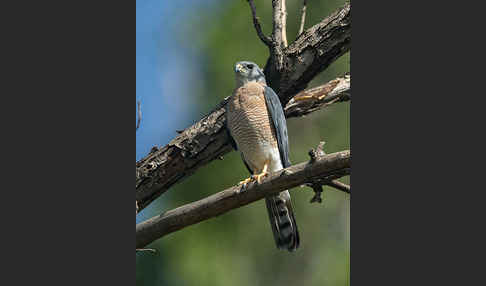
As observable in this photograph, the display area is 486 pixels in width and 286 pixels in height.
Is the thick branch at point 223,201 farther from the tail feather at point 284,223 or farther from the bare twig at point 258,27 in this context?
the bare twig at point 258,27

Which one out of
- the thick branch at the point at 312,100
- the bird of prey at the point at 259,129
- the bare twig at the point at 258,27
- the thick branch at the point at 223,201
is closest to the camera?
the thick branch at the point at 223,201

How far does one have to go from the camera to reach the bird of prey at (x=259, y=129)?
4.11 metres

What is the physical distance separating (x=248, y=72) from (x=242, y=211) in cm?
124

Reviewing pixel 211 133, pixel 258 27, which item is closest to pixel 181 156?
pixel 211 133

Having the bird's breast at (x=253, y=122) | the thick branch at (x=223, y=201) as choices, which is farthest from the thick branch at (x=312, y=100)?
the thick branch at (x=223, y=201)

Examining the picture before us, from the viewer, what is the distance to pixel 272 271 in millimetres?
4055

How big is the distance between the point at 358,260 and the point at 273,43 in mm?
1810

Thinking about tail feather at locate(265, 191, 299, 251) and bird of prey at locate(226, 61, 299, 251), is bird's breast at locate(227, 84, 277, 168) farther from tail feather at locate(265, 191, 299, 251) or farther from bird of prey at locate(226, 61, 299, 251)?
tail feather at locate(265, 191, 299, 251)

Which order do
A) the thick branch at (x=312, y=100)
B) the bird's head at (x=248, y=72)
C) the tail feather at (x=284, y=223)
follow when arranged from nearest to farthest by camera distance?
the tail feather at (x=284, y=223), the thick branch at (x=312, y=100), the bird's head at (x=248, y=72)

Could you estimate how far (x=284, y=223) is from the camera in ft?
13.0

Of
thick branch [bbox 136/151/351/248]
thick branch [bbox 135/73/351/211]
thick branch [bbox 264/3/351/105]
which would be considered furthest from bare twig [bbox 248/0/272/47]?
thick branch [bbox 136/151/351/248]

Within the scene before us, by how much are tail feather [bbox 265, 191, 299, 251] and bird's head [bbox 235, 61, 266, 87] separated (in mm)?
1029

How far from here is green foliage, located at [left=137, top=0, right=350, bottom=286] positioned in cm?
395

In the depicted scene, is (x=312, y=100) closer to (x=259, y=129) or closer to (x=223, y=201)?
(x=259, y=129)
